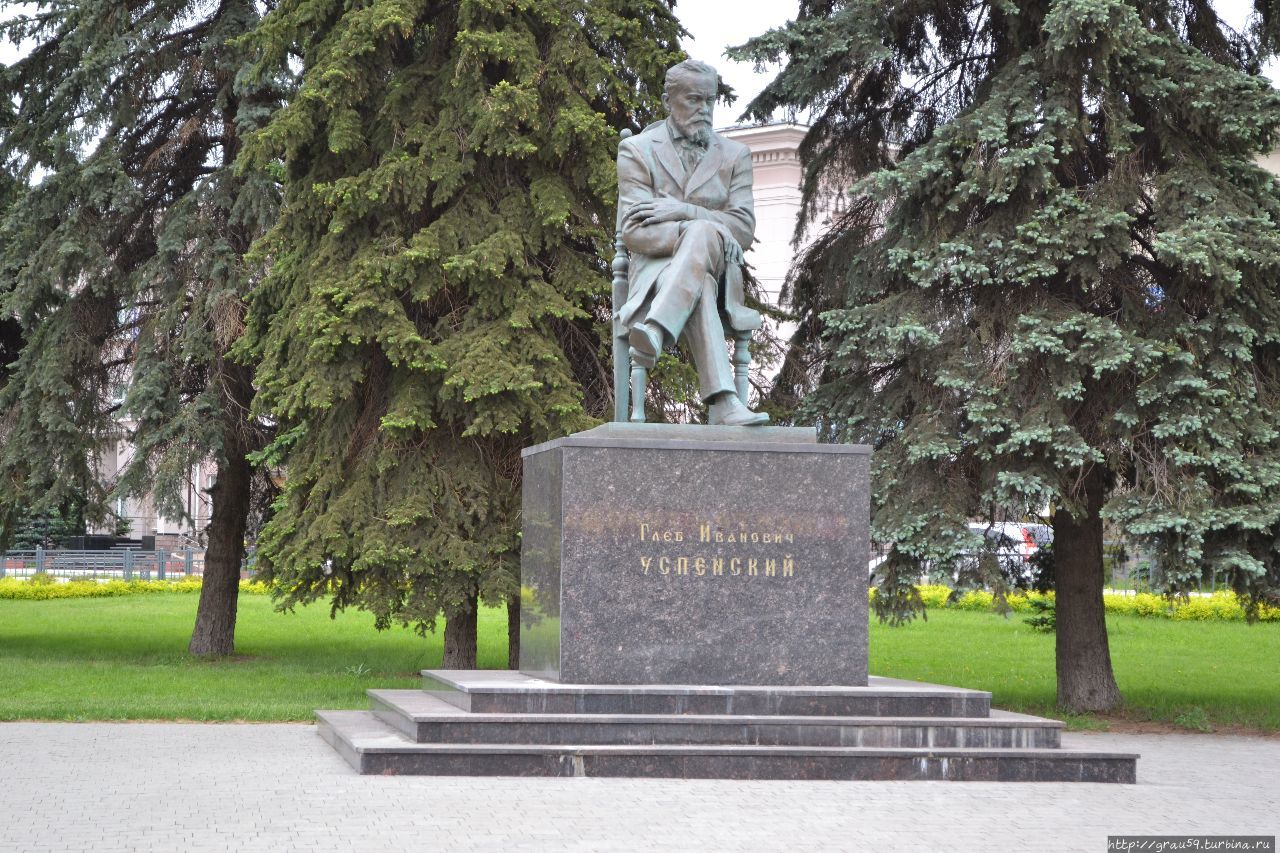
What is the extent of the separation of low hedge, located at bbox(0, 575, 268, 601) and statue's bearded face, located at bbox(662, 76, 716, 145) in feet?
74.8

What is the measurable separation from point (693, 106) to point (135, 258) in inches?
444

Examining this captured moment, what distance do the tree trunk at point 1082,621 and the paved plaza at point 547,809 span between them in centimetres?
465

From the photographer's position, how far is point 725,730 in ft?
27.7

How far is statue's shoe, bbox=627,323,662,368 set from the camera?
9.57 meters

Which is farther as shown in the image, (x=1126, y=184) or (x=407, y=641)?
(x=407, y=641)

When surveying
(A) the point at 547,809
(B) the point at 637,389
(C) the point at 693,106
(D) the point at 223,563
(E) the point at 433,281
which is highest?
(C) the point at 693,106

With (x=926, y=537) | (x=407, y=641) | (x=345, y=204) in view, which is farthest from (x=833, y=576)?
(x=407, y=641)

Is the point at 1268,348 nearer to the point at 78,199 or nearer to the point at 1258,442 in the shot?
the point at 1258,442

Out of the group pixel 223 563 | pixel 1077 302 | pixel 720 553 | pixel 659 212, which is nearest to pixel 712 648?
pixel 720 553

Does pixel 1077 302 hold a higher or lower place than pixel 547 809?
higher

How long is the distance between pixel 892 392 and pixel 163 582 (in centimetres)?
2573

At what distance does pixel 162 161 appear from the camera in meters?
19.1

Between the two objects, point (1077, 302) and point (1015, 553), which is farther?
point (1015, 553)

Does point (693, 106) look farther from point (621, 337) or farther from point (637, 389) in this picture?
point (637, 389)
